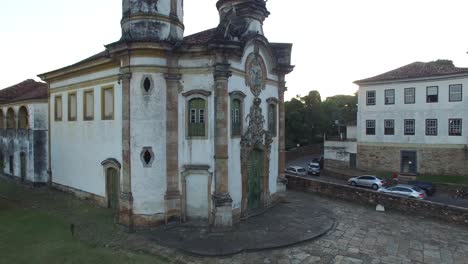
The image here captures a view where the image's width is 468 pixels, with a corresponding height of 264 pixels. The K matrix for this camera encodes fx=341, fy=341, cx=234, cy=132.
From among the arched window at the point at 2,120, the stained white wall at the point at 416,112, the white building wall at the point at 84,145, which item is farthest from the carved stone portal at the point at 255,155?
the arched window at the point at 2,120

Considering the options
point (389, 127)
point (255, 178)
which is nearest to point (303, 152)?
point (389, 127)

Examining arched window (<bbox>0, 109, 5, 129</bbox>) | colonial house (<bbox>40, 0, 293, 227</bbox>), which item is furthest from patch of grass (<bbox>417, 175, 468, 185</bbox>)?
arched window (<bbox>0, 109, 5, 129</bbox>)

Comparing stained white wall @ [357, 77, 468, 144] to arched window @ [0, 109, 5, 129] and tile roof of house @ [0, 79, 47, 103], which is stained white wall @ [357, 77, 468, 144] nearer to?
tile roof of house @ [0, 79, 47, 103]

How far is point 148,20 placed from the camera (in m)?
14.3

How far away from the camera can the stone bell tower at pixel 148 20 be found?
46.9ft

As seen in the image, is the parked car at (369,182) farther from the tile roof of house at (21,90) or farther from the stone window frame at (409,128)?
the tile roof of house at (21,90)

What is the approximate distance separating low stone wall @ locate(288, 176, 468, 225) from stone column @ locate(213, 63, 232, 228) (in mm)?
8812

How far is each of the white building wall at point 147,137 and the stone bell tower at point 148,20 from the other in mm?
1708

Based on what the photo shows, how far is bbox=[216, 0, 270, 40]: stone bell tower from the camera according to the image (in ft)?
49.6

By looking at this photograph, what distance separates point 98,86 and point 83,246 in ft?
27.1

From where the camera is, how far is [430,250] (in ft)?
41.0

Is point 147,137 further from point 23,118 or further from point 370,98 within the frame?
point 370,98

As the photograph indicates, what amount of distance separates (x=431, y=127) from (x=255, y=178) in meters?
23.3

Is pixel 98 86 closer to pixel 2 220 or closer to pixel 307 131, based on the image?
pixel 2 220
